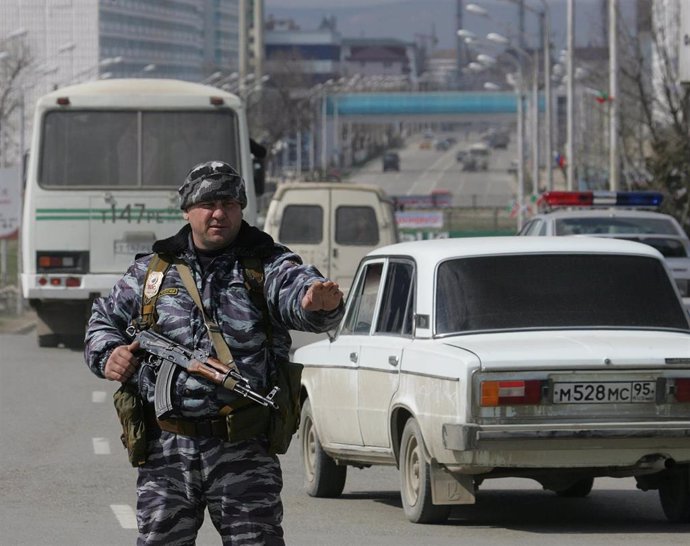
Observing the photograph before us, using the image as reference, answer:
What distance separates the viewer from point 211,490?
239 inches

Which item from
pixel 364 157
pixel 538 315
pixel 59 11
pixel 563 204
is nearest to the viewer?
pixel 538 315

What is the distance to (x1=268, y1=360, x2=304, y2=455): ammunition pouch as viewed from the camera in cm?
613

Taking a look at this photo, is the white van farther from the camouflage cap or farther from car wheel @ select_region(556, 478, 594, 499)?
the camouflage cap

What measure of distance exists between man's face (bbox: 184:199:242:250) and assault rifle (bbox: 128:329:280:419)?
1.13 feet

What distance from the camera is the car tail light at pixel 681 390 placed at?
9352mm

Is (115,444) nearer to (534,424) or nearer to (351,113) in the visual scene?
(534,424)

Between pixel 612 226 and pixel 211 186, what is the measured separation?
16348 millimetres

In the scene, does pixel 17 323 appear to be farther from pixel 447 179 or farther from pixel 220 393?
pixel 447 179

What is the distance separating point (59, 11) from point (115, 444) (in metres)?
152

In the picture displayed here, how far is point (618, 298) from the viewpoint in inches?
396

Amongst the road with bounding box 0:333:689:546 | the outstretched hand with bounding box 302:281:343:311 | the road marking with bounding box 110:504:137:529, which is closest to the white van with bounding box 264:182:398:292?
the road with bounding box 0:333:689:546

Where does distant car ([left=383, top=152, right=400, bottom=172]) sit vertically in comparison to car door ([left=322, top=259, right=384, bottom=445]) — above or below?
above

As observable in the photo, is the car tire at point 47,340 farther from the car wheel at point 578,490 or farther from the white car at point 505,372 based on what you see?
the car wheel at point 578,490

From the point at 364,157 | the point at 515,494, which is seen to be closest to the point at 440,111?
the point at 364,157
